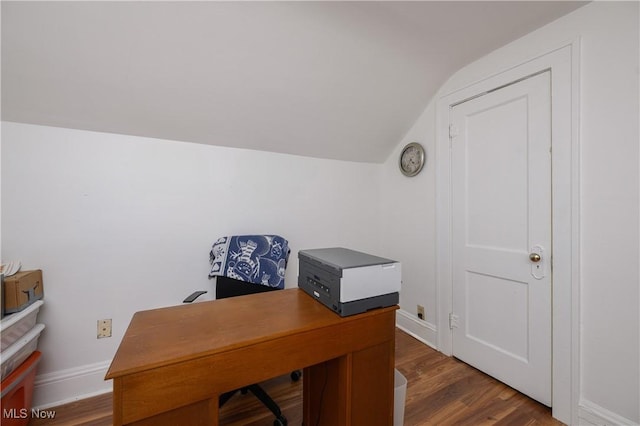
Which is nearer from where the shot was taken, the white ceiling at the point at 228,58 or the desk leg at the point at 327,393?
the desk leg at the point at 327,393

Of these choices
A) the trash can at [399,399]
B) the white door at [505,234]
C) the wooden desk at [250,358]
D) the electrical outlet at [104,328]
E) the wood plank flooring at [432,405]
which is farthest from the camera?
the electrical outlet at [104,328]

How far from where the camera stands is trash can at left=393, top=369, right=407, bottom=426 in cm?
134

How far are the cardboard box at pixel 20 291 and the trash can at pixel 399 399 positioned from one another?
2054mm

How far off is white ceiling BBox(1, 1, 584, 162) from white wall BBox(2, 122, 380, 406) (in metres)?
0.16

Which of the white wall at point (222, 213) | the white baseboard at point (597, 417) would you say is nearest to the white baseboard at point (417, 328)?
the white wall at point (222, 213)

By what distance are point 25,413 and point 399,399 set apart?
2.04 m

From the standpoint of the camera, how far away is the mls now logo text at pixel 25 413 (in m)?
1.24

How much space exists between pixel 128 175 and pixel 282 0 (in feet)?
Result: 4.91

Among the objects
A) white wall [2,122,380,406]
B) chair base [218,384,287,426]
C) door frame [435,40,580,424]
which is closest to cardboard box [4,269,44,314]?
white wall [2,122,380,406]

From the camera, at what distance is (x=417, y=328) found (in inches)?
94.9

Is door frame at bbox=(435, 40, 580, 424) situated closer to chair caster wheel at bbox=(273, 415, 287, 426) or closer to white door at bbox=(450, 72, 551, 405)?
white door at bbox=(450, 72, 551, 405)

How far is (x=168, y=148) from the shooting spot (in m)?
1.88

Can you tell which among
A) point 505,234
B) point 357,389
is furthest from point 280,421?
point 505,234

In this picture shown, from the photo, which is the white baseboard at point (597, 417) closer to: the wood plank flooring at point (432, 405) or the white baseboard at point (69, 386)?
the wood plank flooring at point (432, 405)
